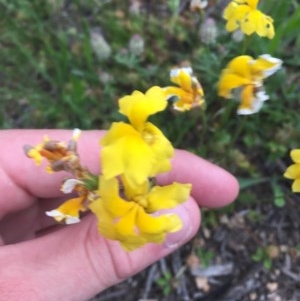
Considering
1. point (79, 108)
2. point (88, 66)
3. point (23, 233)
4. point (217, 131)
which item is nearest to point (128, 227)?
point (23, 233)

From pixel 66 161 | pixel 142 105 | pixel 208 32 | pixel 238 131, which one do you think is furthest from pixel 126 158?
pixel 208 32

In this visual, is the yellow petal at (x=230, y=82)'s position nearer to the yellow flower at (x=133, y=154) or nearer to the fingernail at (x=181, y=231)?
the fingernail at (x=181, y=231)

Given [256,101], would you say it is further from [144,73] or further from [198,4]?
[144,73]

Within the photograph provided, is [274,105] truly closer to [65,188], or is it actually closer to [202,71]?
[202,71]

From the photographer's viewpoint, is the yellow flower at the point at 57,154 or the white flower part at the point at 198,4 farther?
the white flower part at the point at 198,4

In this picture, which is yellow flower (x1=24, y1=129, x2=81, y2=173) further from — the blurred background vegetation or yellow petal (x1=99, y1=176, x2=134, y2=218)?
the blurred background vegetation

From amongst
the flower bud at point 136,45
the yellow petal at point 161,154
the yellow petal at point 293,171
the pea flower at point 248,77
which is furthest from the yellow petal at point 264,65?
the flower bud at point 136,45

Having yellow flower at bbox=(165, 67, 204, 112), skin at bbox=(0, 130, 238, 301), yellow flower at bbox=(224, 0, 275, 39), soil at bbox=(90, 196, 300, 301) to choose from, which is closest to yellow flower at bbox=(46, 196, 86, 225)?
skin at bbox=(0, 130, 238, 301)
